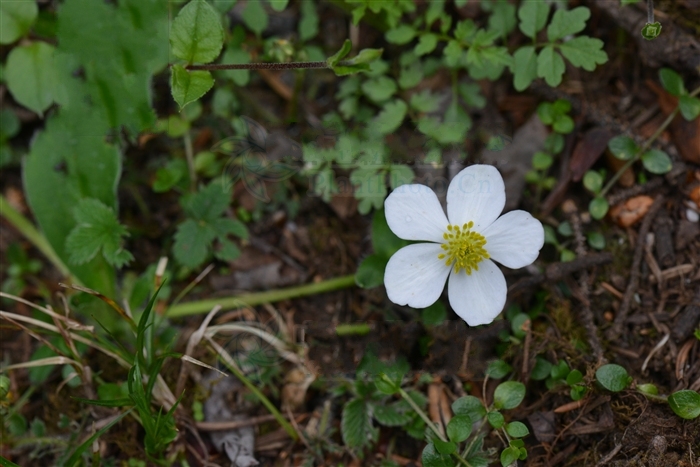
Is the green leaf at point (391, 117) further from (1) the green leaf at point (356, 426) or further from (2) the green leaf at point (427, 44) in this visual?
(1) the green leaf at point (356, 426)

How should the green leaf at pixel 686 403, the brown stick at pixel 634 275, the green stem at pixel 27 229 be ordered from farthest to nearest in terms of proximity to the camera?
the green stem at pixel 27 229 → the brown stick at pixel 634 275 → the green leaf at pixel 686 403

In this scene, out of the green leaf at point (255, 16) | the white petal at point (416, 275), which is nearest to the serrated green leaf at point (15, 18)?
the green leaf at point (255, 16)

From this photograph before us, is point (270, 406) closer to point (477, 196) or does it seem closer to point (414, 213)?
point (414, 213)

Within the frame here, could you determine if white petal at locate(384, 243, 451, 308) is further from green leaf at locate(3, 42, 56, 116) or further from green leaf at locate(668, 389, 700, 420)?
green leaf at locate(3, 42, 56, 116)

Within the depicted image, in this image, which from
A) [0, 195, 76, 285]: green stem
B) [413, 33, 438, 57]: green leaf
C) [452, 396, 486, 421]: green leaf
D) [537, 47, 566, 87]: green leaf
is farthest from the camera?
[0, 195, 76, 285]: green stem

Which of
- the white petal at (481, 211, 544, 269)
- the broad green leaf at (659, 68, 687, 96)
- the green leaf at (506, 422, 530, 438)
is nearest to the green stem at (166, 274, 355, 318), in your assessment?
the white petal at (481, 211, 544, 269)

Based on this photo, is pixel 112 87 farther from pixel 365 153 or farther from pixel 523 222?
pixel 523 222
